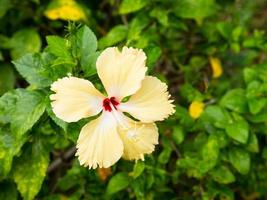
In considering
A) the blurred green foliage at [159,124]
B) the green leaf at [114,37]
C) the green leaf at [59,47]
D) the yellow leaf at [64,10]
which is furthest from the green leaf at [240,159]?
the yellow leaf at [64,10]

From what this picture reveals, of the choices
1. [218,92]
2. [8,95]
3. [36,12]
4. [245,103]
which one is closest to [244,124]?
[245,103]

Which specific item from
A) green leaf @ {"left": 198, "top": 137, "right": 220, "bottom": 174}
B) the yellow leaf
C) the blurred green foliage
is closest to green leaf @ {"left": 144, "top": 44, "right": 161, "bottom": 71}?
the blurred green foliage

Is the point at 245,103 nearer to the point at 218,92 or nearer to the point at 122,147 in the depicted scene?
the point at 218,92

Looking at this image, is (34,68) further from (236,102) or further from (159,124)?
(236,102)

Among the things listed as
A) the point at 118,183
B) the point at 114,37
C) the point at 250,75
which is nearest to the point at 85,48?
the point at 118,183

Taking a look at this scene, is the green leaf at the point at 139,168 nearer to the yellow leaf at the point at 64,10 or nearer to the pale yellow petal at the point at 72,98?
the pale yellow petal at the point at 72,98

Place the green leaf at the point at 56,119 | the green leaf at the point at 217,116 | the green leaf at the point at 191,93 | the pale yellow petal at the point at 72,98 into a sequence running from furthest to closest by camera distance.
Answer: the green leaf at the point at 191,93
the green leaf at the point at 217,116
the green leaf at the point at 56,119
the pale yellow petal at the point at 72,98
